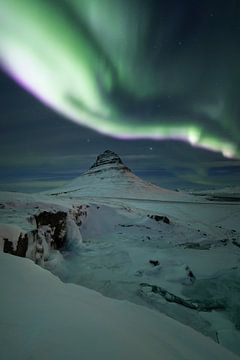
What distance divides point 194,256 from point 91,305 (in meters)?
11.5

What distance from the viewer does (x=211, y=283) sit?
10.6 metres

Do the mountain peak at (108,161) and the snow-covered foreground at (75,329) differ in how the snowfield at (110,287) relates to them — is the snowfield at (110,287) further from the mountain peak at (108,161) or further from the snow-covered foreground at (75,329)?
the mountain peak at (108,161)

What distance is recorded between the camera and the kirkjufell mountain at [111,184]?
303 ft

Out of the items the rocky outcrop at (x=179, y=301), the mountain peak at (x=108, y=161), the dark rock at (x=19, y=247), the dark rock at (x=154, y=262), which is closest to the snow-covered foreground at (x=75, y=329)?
the dark rock at (x=19, y=247)

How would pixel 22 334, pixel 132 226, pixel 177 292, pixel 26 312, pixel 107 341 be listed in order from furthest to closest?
pixel 132 226, pixel 177 292, pixel 26 312, pixel 107 341, pixel 22 334

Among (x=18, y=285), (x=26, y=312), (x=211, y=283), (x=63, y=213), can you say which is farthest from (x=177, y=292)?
(x=63, y=213)

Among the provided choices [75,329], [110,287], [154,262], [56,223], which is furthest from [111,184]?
[75,329]

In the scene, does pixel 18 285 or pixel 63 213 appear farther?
pixel 63 213

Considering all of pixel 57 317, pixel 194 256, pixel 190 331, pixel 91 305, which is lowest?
pixel 194 256

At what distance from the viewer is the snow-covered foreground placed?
8.72 feet

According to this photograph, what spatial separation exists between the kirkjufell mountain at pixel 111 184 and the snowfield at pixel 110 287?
65.8m

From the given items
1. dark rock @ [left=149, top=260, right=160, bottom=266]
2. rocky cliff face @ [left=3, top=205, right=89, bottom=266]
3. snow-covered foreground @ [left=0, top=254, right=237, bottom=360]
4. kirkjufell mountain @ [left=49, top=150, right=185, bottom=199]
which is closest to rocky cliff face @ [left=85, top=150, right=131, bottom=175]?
kirkjufell mountain @ [left=49, top=150, right=185, bottom=199]

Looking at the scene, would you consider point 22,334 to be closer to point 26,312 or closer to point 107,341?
point 26,312

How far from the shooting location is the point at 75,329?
3.16 m
